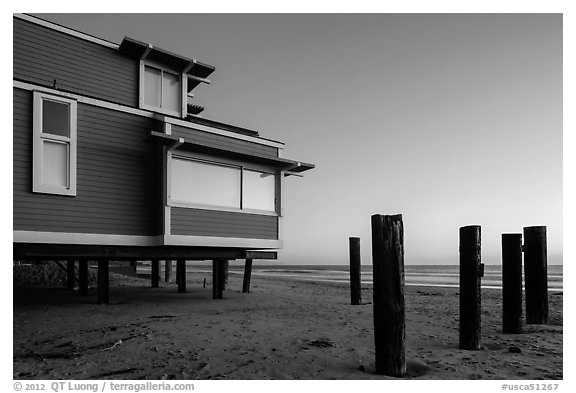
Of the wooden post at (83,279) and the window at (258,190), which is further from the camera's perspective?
the wooden post at (83,279)

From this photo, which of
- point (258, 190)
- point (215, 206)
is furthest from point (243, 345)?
point (258, 190)

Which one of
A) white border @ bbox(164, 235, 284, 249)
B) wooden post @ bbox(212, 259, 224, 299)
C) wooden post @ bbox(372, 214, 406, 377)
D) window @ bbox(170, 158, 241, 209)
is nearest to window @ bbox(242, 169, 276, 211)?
window @ bbox(170, 158, 241, 209)

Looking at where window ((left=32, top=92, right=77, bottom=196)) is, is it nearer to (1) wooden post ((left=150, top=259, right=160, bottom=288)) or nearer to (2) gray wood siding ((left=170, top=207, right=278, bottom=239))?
(2) gray wood siding ((left=170, top=207, right=278, bottom=239))

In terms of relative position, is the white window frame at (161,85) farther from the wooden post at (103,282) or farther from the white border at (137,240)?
the wooden post at (103,282)

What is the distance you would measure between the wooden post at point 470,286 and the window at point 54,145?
921cm

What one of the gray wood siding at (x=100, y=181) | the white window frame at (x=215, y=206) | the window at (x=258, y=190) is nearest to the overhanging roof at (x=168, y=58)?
the gray wood siding at (x=100, y=181)

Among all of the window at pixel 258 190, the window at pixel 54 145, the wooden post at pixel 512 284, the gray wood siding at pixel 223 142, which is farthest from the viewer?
the window at pixel 258 190

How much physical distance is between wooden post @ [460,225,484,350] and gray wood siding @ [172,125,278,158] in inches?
319

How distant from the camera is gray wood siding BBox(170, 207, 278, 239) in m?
13.9

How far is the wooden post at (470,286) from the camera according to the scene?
9.13 m

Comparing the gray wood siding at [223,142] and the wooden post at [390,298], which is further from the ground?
the gray wood siding at [223,142]

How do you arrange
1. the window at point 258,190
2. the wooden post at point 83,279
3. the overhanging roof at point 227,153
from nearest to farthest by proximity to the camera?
the overhanging roof at point 227,153 < the window at point 258,190 < the wooden post at point 83,279

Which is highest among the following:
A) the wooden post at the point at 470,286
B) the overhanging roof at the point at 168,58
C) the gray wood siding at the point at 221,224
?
the overhanging roof at the point at 168,58
